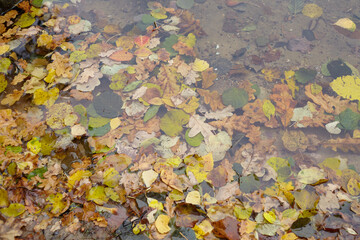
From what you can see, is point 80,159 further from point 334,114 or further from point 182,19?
point 334,114

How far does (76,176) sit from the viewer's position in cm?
218

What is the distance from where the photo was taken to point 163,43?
3100 mm

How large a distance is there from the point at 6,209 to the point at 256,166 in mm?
2267

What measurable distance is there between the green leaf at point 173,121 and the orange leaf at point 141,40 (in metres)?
1.11

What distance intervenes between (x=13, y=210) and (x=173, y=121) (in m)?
1.62

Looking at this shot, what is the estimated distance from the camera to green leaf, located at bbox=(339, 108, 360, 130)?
258 cm

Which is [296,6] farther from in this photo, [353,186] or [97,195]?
[97,195]

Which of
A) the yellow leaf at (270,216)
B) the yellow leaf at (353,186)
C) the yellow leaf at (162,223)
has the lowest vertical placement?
the yellow leaf at (353,186)

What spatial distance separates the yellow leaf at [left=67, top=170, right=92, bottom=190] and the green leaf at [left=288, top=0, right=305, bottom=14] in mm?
3523

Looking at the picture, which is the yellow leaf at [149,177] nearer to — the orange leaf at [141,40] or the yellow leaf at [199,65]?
the yellow leaf at [199,65]

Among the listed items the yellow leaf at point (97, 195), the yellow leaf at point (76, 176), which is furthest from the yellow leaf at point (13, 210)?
the yellow leaf at point (97, 195)

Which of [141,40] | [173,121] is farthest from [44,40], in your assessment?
[173,121]

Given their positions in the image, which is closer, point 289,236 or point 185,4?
point 289,236

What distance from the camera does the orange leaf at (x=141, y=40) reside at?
3.08 m
